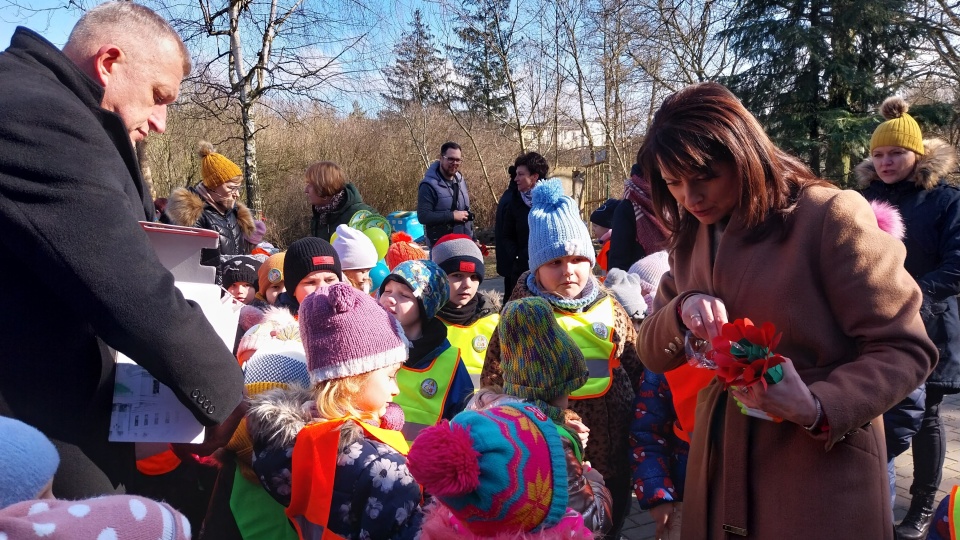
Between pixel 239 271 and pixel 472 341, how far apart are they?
157 centimetres

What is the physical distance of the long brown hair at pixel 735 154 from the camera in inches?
58.5

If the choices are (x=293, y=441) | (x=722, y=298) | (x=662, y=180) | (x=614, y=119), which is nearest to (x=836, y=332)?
(x=722, y=298)

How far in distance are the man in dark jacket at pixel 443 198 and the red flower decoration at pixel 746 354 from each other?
229 inches

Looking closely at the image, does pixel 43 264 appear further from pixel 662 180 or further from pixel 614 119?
pixel 614 119

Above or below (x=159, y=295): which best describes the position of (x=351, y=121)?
above

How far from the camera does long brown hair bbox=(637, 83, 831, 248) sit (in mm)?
1485

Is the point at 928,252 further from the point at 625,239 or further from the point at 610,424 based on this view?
the point at 610,424

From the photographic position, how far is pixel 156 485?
8.20ft

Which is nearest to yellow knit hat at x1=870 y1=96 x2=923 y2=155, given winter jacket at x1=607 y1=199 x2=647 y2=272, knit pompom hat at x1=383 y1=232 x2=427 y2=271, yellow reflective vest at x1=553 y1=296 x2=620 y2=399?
winter jacket at x1=607 y1=199 x2=647 y2=272

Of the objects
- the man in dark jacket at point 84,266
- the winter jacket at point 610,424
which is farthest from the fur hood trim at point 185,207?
the man in dark jacket at point 84,266

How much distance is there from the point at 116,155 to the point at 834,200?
1549 millimetres

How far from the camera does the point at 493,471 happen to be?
1387 mm

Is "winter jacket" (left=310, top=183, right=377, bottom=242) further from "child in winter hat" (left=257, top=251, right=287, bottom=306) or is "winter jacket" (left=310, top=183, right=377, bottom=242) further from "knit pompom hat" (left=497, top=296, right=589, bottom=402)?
"knit pompom hat" (left=497, top=296, right=589, bottom=402)

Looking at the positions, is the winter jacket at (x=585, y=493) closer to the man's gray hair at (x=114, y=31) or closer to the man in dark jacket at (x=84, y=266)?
the man in dark jacket at (x=84, y=266)
